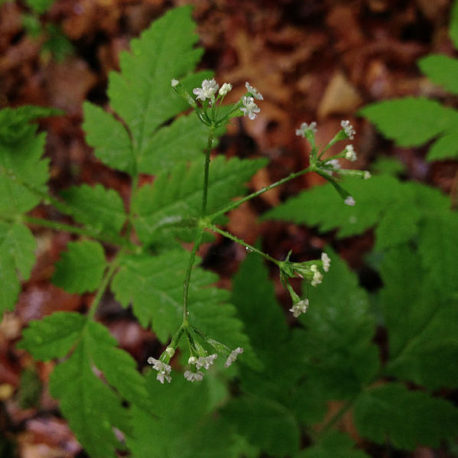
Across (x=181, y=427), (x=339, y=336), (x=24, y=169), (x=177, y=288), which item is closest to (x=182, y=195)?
(x=177, y=288)

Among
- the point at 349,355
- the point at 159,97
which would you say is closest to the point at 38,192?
the point at 159,97

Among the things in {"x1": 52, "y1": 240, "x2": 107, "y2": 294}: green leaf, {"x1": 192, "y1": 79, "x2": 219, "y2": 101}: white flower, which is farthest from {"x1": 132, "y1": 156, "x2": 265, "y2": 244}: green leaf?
{"x1": 192, "y1": 79, "x2": 219, "y2": 101}: white flower

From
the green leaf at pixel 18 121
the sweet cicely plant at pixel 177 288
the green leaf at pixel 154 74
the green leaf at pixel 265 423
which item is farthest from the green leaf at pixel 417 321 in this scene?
the green leaf at pixel 18 121

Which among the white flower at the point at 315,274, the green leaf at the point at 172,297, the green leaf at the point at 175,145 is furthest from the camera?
the green leaf at the point at 175,145

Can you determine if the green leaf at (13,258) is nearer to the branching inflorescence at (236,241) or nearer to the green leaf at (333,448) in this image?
the branching inflorescence at (236,241)

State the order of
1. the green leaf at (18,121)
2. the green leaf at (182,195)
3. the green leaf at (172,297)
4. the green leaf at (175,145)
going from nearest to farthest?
the green leaf at (172,297)
the green leaf at (18,121)
the green leaf at (182,195)
the green leaf at (175,145)

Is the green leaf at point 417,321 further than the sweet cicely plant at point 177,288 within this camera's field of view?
Yes
